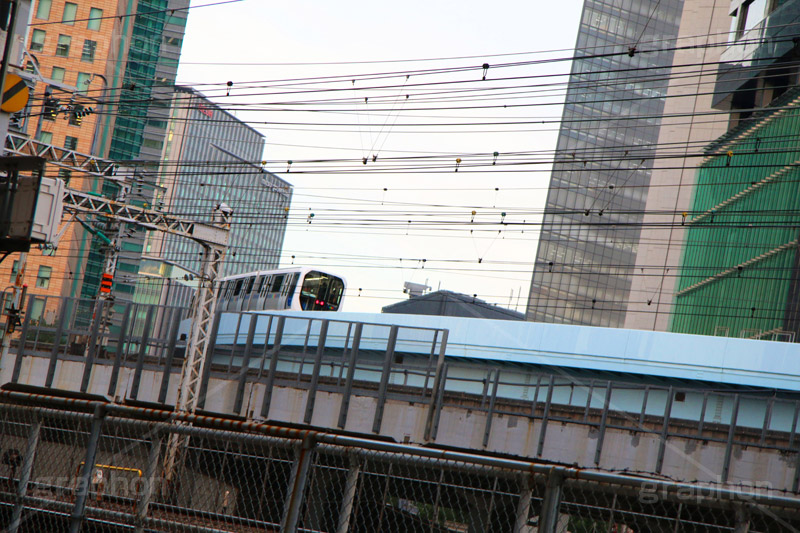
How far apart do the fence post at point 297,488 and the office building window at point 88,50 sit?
230 ft

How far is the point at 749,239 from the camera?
5072 cm

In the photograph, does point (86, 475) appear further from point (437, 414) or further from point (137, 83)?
point (137, 83)

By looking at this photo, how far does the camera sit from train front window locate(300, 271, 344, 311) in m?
34.3

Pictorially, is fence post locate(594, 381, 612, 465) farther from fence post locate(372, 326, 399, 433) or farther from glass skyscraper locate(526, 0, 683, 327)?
glass skyscraper locate(526, 0, 683, 327)

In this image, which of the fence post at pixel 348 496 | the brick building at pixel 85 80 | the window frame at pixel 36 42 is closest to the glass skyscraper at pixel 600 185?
the brick building at pixel 85 80

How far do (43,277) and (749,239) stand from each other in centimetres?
5055

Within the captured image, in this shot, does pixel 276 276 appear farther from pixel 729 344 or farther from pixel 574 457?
pixel 574 457

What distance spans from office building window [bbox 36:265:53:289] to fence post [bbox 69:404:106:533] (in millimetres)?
65534

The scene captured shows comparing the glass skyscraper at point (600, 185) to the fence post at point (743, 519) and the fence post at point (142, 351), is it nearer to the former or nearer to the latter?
the fence post at point (142, 351)

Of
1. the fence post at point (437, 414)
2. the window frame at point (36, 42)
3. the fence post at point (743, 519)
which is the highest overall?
the window frame at point (36, 42)

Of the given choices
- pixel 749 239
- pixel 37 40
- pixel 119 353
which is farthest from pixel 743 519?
pixel 37 40

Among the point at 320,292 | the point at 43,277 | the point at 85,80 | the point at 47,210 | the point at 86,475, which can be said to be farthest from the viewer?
the point at 85,80

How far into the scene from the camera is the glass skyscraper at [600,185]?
106 metres

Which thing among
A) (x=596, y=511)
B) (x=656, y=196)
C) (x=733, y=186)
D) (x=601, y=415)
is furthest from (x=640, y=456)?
(x=656, y=196)
